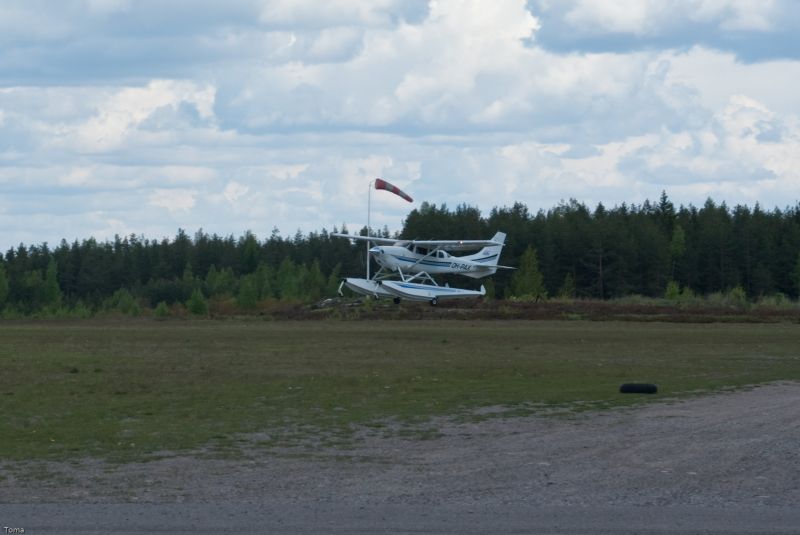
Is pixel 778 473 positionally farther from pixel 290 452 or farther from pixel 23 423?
pixel 23 423

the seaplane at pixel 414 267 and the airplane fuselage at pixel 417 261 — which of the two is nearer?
the seaplane at pixel 414 267

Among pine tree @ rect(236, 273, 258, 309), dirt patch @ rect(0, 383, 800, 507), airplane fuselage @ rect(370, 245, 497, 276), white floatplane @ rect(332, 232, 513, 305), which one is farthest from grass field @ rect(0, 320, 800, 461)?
pine tree @ rect(236, 273, 258, 309)

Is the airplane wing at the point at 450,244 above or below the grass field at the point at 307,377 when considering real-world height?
above

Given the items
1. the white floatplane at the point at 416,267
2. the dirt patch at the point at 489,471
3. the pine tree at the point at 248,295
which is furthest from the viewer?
the pine tree at the point at 248,295

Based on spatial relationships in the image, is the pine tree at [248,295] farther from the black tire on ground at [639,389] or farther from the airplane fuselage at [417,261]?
the black tire on ground at [639,389]

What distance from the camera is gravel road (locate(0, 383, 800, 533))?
34.6 feet

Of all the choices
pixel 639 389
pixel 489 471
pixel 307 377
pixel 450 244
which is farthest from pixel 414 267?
pixel 489 471

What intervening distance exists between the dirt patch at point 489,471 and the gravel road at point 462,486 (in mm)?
23

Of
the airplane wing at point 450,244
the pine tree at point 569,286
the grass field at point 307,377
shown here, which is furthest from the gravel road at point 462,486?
the pine tree at point 569,286

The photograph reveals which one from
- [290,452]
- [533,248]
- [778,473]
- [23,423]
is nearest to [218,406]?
[23,423]

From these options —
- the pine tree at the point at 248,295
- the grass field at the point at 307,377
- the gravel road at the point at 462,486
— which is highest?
the pine tree at the point at 248,295

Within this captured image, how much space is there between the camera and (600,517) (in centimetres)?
1076

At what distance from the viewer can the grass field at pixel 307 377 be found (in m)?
16.9

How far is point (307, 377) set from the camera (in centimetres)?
2483
